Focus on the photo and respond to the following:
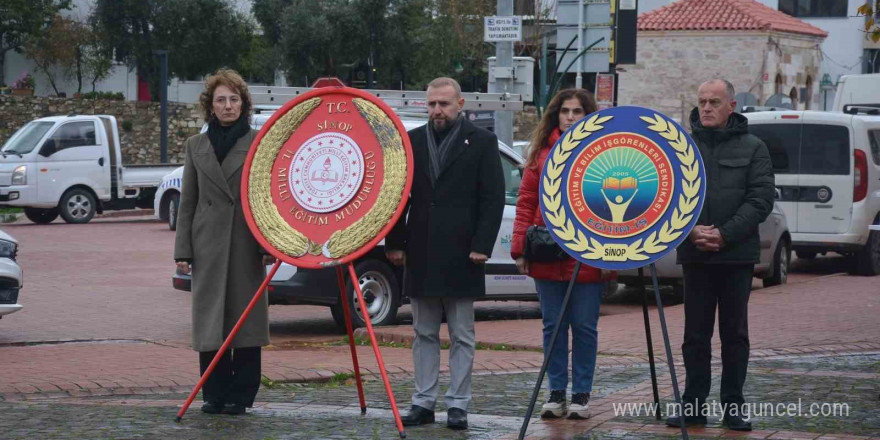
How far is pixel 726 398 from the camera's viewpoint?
6961 millimetres

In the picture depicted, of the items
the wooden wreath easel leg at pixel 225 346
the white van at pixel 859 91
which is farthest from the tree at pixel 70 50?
the wooden wreath easel leg at pixel 225 346

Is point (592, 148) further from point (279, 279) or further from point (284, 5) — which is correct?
point (284, 5)

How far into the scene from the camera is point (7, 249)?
36.5ft

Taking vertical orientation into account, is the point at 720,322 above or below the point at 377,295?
above

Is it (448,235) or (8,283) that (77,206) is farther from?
(448,235)

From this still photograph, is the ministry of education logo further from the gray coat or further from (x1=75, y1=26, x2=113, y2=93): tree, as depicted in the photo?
(x1=75, y1=26, x2=113, y2=93): tree

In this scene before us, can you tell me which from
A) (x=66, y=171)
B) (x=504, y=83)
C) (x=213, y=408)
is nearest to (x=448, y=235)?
(x=213, y=408)

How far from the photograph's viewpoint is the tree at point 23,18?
5050cm

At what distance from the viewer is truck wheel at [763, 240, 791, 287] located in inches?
643

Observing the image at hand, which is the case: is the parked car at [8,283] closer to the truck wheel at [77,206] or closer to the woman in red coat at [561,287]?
the woman in red coat at [561,287]

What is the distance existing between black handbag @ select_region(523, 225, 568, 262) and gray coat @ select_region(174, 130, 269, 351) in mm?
1573

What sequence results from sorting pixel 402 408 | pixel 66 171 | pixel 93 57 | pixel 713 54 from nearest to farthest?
pixel 402 408 < pixel 66 171 < pixel 713 54 < pixel 93 57

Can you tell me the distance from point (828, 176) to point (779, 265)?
1.72 metres

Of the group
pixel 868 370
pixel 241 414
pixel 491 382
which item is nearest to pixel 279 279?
pixel 491 382
